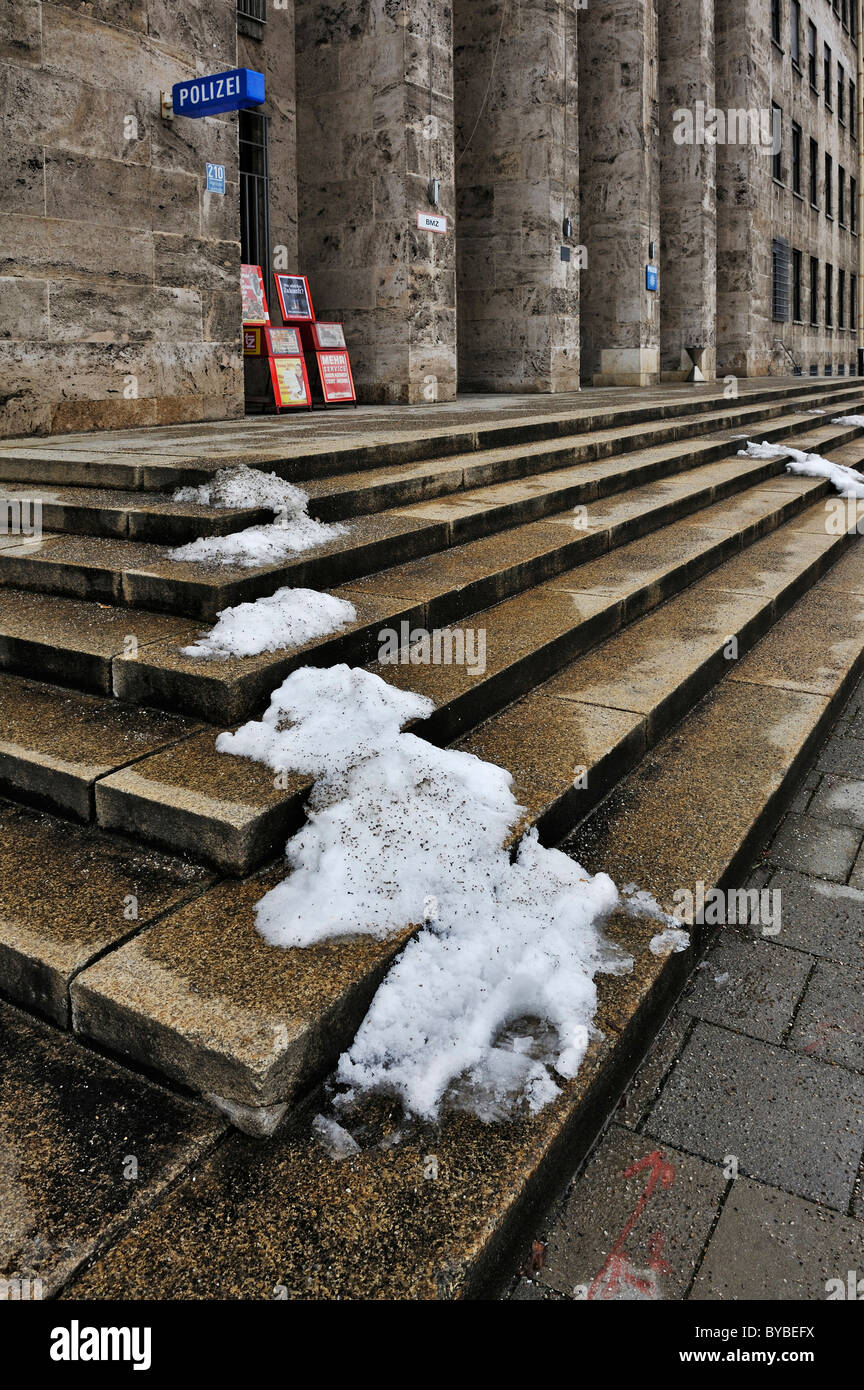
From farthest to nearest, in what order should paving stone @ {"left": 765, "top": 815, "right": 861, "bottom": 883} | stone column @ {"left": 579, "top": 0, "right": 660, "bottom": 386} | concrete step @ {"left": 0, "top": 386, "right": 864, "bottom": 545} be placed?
stone column @ {"left": 579, "top": 0, "right": 660, "bottom": 386} < concrete step @ {"left": 0, "top": 386, "right": 864, "bottom": 545} < paving stone @ {"left": 765, "top": 815, "right": 861, "bottom": 883}

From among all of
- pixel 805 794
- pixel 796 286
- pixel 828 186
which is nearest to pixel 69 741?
pixel 805 794

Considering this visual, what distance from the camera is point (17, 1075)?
2.34 metres

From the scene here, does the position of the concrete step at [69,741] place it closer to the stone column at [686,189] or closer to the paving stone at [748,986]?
the paving stone at [748,986]

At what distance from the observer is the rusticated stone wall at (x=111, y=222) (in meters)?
7.45

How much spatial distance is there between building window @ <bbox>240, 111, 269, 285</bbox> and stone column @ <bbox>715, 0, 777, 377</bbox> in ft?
48.6

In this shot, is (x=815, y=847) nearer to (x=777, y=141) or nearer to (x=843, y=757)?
(x=843, y=757)

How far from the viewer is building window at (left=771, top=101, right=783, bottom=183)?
26.7m

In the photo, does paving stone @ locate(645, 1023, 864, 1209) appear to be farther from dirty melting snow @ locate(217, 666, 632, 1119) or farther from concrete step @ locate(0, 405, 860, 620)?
concrete step @ locate(0, 405, 860, 620)

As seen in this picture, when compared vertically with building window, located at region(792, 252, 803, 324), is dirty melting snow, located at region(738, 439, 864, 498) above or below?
below

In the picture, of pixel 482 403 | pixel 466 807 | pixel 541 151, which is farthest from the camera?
pixel 541 151

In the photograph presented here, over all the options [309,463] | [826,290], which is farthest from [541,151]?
[826,290]

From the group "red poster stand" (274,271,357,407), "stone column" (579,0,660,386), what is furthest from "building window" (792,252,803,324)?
"red poster stand" (274,271,357,407)

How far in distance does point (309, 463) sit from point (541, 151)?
11.7 meters
